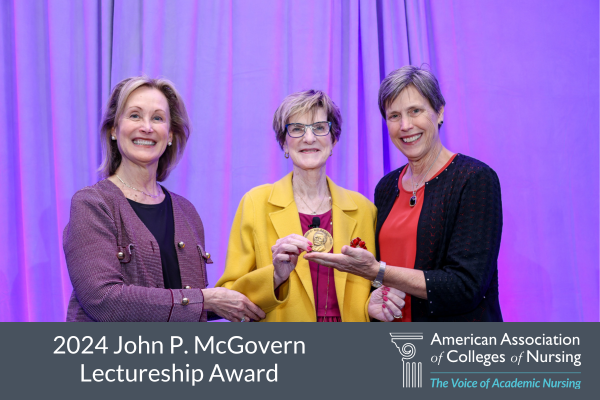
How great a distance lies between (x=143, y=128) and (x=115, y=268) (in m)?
0.64

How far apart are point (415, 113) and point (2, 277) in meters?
2.65

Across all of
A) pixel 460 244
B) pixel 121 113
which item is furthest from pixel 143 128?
pixel 460 244

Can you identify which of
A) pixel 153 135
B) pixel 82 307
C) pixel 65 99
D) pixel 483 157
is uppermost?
pixel 65 99

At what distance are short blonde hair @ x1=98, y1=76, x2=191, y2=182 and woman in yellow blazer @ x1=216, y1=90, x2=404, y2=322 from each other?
486mm

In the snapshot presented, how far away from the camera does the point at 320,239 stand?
200cm

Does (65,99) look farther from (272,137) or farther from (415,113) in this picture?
(415,113)

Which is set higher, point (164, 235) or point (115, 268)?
point (164, 235)

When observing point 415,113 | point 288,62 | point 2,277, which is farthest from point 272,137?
point 2,277

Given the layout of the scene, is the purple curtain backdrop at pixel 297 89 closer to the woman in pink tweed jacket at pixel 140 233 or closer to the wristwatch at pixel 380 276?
the woman in pink tweed jacket at pixel 140 233

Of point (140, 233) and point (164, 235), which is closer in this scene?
point (140, 233)

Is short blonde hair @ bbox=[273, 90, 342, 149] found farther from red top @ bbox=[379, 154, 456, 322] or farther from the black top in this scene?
the black top

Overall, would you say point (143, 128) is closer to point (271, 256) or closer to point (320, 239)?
point (271, 256)

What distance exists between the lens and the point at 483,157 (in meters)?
3.20

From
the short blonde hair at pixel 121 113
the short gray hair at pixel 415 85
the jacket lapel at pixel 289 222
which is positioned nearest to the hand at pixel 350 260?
the jacket lapel at pixel 289 222
